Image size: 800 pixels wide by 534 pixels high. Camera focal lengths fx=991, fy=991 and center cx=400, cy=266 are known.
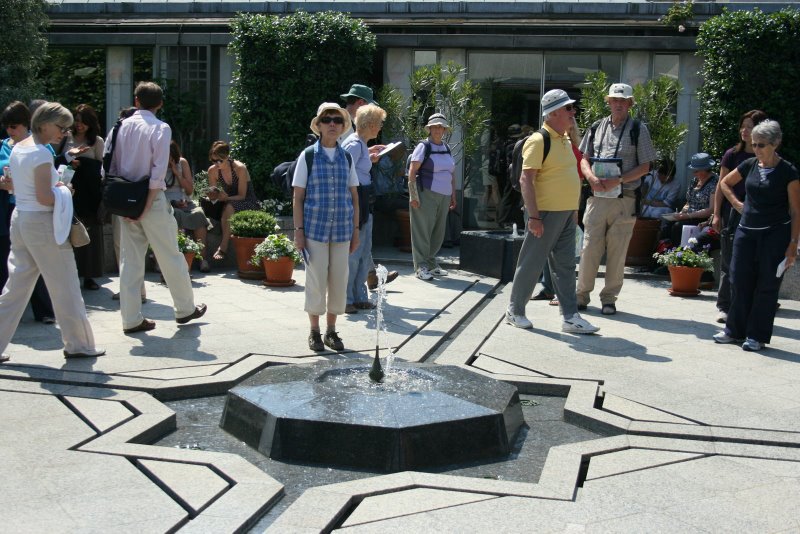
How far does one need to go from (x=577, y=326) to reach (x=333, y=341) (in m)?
2.17

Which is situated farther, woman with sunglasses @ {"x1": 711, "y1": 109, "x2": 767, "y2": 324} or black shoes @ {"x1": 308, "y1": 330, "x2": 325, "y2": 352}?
woman with sunglasses @ {"x1": 711, "y1": 109, "x2": 767, "y2": 324}

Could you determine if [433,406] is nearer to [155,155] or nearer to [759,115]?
[155,155]

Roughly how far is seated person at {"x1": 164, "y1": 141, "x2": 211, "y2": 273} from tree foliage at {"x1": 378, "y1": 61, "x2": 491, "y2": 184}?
3.50 metres

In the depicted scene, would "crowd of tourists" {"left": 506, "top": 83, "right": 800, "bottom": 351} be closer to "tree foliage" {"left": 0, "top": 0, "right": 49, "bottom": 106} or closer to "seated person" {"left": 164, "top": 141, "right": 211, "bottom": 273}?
"seated person" {"left": 164, "top": 141, "right": 211, "bottom": 273}

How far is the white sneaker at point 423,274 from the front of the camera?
11.1 m

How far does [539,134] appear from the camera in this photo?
8.13 metres

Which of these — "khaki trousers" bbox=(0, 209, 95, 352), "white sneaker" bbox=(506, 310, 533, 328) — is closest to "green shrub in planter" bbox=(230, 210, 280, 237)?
"white sneaker" bbox=(506, 310, 533, 328)

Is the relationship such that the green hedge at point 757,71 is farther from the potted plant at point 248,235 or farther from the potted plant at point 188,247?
the potted plant at point 188,247

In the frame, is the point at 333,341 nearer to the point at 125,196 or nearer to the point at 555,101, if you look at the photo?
the point at 125,196

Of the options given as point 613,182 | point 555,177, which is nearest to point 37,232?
point 555,177

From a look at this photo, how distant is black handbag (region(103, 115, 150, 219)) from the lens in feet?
24.8

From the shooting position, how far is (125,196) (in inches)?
298

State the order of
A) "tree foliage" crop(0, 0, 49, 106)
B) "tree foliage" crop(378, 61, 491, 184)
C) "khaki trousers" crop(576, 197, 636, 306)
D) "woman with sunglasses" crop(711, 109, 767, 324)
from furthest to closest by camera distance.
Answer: "tree foliage" crop(378, 61, 491, 184) → "tree foliage" crop(0, 0, 49, 106) → "khaki trousers" crop(576, 197, 636, 306) → "woman with sunglasses" crop(711, 109, 767, 324)

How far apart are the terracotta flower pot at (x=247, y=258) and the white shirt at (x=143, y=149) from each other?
10.7ft
